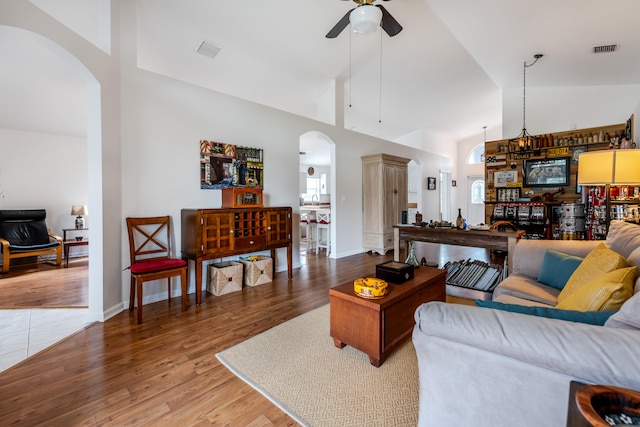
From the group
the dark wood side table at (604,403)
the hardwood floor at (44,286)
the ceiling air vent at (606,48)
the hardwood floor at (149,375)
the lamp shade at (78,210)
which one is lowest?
the hardwood floor at (149,375)

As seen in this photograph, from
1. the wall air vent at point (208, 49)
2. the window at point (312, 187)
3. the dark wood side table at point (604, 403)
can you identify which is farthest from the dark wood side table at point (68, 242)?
the window at point (312, 187)

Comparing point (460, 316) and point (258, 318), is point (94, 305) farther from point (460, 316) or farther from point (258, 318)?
point (460, 316)

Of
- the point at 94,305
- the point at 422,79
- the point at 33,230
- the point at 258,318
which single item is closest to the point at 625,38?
the point at 422,79

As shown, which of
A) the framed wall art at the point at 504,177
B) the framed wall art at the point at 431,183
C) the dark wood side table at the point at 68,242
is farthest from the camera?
the framed wall art at the point at 431,183

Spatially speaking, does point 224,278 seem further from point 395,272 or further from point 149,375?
point 395,272

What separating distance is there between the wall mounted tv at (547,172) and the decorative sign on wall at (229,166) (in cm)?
550

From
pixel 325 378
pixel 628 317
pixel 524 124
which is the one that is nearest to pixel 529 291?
pixel 628 317

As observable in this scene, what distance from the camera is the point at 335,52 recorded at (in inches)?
180

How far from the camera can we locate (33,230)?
4.84 meters

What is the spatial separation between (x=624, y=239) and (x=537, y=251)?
68 centimetres

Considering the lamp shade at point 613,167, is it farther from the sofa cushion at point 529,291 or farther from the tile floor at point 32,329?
the tile floor at point 32,329

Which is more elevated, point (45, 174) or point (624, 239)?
point (45, 174)

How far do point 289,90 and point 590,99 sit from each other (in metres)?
5.52

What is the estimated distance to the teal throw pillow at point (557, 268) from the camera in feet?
6.86
